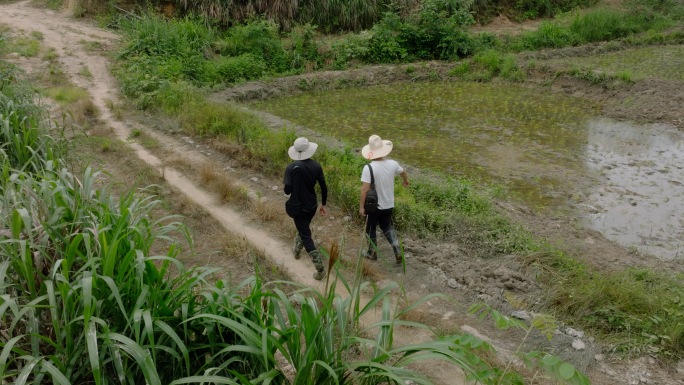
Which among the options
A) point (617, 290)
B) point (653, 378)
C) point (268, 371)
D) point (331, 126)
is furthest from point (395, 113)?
point (268, 371)

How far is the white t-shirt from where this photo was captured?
598 centimetres

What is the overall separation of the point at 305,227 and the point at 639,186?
18.9 feet

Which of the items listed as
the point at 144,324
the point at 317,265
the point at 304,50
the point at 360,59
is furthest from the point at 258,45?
the point at 144,324

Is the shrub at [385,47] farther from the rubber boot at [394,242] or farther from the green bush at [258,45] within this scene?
the rubber boot at [394,242]

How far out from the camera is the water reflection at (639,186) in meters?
7.39

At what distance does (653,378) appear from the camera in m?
4.52

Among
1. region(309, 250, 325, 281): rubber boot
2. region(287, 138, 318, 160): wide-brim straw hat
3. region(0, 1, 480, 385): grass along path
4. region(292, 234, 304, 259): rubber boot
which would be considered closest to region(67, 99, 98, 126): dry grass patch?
region(0, 1, 480, 385): grass along path

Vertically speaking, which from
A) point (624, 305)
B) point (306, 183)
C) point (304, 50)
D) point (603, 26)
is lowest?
point (304, 50)

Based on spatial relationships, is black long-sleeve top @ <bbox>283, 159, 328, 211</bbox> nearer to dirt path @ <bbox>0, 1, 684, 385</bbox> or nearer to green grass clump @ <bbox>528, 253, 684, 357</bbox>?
dirt path @ <bbox>0, 1, 684, 385</bbox>

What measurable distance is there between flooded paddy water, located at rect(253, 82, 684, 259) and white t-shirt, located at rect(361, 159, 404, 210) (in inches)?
121

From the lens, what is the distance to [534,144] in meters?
11.0

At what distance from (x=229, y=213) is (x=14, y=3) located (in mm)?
18370

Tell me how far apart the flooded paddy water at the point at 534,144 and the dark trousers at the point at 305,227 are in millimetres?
3734

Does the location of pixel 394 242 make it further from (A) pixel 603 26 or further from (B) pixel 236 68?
(A) pixel 603 26
